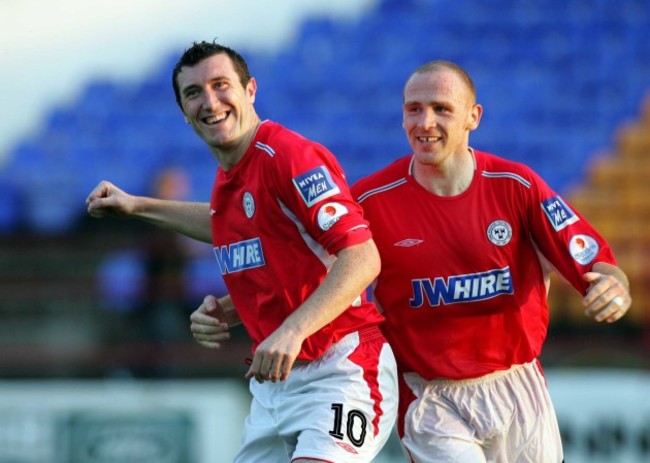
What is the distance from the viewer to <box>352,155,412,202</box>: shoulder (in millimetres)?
4336

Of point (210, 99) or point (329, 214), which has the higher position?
point (210, 99)

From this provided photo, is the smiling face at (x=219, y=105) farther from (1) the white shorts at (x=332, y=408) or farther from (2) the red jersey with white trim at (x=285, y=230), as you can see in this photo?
(1) the white shorts at (x=332, y=408)

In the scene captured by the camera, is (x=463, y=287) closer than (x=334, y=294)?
No

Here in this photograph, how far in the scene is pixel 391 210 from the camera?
4316 mm

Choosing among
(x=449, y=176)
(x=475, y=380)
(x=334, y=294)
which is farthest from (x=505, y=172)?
(x=334, y=294)

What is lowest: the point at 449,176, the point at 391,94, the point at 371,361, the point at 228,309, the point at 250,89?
the point at 371,361

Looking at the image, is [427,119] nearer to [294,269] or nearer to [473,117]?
[473,117]

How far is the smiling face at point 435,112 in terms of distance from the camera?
4195mm

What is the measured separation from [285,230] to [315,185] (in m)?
0.21

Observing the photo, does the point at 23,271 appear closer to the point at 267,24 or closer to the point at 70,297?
the point at 70,297

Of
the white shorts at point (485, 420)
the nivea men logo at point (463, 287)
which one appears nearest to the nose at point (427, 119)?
the nivea men logo at point (463, 287)

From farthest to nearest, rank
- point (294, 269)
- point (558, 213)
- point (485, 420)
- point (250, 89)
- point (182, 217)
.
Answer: point (182, 217) → point (485, 420) → point (558, 213) → point (250, 89) → point (294, 269)

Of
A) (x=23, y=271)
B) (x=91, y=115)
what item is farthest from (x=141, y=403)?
(x=91, y=115)

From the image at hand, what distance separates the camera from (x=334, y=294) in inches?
136
